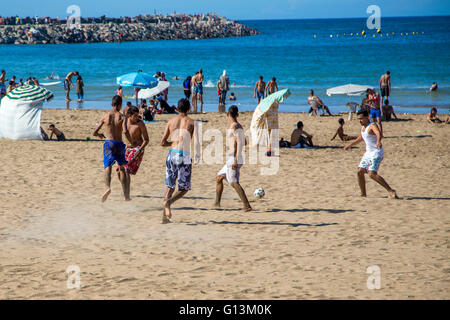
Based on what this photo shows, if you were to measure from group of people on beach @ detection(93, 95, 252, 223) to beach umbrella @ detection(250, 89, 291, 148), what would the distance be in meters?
5.16

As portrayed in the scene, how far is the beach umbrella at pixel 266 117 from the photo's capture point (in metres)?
12.9

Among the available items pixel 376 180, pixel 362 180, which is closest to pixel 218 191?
pixel 362 180

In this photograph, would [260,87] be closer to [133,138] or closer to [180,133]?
[133,138]

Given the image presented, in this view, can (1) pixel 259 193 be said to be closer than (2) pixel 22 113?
Yes

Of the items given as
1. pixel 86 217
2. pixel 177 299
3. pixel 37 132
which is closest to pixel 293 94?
pixel 37 132

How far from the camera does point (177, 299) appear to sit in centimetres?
482

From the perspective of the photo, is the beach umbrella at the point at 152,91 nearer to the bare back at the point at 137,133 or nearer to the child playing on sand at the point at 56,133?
the child playing on sand at the point at 56,133

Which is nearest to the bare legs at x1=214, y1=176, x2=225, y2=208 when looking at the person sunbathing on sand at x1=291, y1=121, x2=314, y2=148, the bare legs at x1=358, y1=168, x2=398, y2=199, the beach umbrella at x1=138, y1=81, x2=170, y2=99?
the bare legs at x1=358, y1=168, x2=398, y2=199

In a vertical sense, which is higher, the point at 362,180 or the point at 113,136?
the point at 113,136

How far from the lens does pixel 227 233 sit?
22.5 ft

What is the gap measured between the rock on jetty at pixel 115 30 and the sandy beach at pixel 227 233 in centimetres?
7917

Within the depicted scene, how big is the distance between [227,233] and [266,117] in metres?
6.54

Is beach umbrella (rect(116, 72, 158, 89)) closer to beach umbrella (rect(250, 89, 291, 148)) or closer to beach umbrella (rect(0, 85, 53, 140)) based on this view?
beach umbrella (rect(0, 85, 53, 140))
